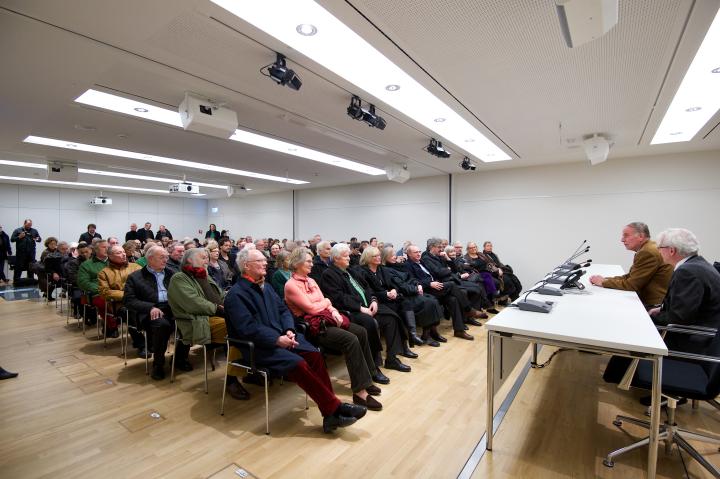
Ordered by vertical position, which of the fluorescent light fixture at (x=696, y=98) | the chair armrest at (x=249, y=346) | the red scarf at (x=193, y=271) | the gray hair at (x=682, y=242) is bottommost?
the chair armrest at (x=249, y=346)

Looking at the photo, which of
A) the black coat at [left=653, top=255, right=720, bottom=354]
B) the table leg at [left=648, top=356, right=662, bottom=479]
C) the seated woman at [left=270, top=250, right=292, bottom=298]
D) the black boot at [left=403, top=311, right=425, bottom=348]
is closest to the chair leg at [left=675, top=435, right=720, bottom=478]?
the table leg at [left=648, top=356, right=662, bottom=479]

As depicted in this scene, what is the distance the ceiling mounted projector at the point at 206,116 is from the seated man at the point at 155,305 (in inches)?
52.3

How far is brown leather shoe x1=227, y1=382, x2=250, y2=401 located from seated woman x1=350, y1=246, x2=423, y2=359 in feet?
4.88

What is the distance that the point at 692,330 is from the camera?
7.00 feet

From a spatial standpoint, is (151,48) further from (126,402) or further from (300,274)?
(126,402)

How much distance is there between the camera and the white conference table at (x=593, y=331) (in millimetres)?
1769

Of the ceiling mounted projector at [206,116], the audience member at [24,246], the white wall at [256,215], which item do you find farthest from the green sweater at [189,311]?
the white wall at [256,215]

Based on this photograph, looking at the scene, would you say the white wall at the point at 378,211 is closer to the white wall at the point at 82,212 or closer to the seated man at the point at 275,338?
the white wall at the point at 82,212

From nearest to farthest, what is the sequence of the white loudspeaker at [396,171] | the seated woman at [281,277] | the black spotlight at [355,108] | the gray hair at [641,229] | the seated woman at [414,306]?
the gray hair at [641,229] → the black spotlight at [355,108] → the seated woman at [281,277] → the seated woman at [414,306] → the white loudspeaker at [396,171]

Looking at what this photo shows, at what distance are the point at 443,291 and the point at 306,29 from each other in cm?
354

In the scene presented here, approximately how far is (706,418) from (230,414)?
3.57 meters

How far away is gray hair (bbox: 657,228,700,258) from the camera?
2428 mm

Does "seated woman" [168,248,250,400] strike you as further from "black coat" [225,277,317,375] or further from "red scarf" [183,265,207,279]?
"black coat" [225,277,317,375]

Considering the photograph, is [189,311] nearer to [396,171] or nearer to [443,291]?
[443,291]
